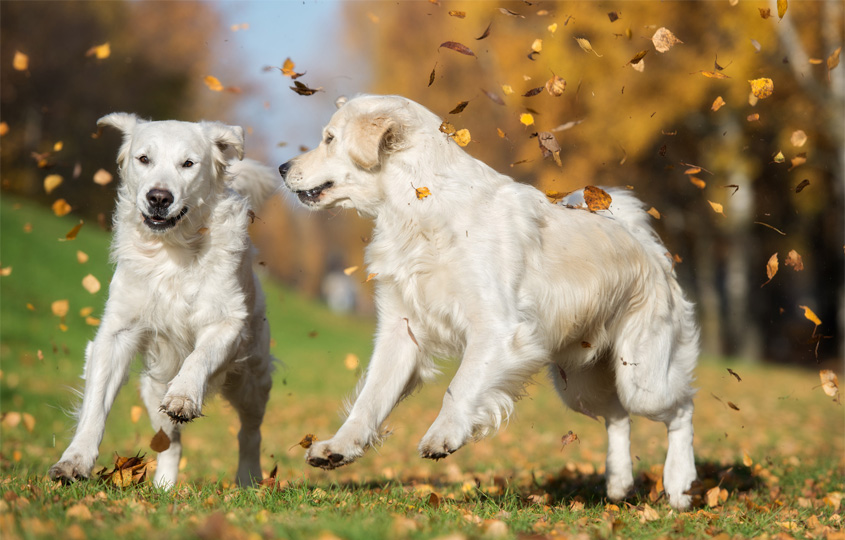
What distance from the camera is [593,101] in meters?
17.1

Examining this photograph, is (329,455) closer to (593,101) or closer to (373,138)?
(373,138)

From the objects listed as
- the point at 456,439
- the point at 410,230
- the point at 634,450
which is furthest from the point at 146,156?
the point at 634,450

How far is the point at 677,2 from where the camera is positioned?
1616cm

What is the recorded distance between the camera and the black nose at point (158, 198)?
176 inches

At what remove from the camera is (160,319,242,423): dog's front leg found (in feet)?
13.5

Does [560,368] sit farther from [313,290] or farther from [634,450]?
[313,290]

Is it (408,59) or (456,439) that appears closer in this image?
(456,439)

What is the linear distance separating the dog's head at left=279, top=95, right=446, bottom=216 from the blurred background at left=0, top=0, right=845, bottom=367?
31cm

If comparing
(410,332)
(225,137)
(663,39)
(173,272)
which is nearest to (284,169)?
(225,137)

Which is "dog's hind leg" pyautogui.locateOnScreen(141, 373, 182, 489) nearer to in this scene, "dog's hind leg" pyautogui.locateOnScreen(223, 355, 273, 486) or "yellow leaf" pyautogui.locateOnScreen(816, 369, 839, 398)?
"dog's hind leg" pyautogui.locateOnScreen(223, 355, 273, 486)

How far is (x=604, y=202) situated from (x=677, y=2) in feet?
41.8

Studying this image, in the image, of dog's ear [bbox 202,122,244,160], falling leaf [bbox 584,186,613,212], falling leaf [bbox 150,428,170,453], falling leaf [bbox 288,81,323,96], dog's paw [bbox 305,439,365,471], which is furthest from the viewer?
falling leaf [bbox 584,186,613,212]

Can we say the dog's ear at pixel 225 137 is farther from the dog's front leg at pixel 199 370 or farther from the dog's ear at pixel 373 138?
the dog's front leg at pixel 199 370

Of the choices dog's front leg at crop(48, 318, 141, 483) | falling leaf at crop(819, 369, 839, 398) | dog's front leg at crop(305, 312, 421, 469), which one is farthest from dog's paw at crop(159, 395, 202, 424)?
falling leaf at crop(819, 369, 839, 398)
